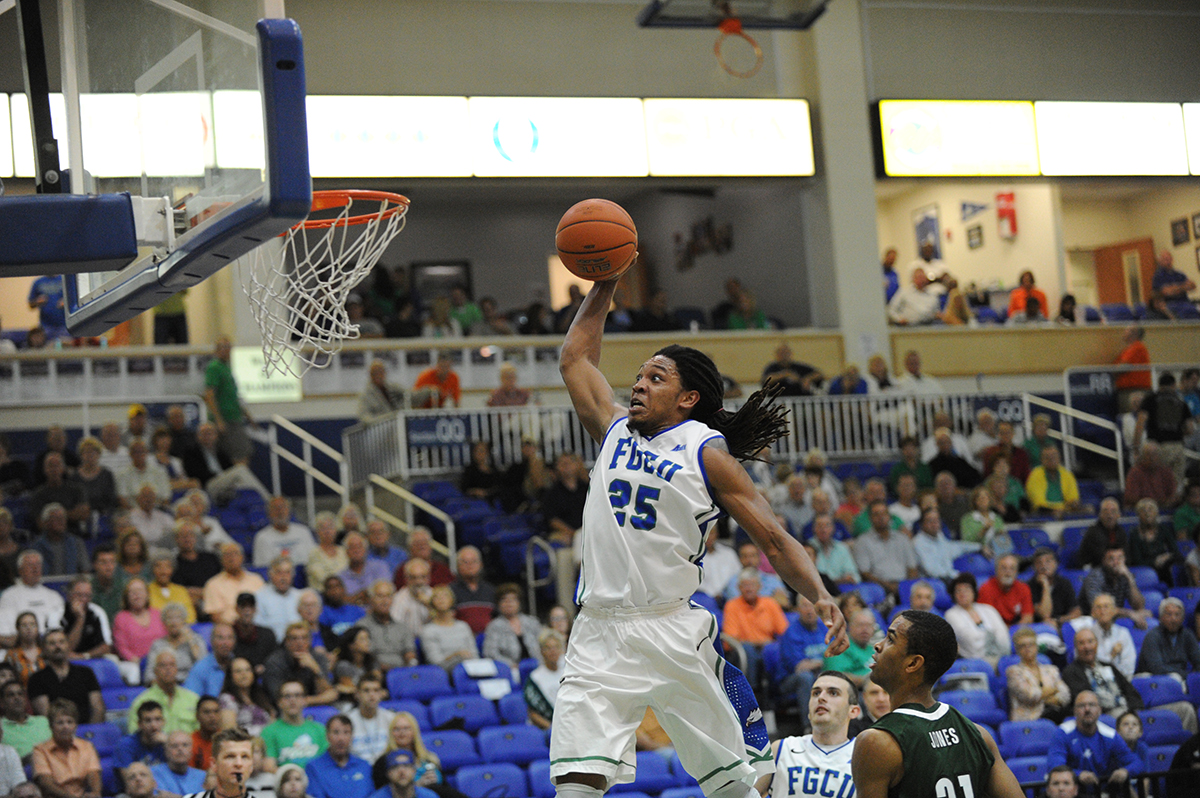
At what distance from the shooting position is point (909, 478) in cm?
1201

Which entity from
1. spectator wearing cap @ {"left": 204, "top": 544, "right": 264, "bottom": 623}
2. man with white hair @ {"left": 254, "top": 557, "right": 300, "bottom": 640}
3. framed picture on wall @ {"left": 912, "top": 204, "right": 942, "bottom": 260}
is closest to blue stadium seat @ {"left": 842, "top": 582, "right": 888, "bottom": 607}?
man with white hair @ {"left": 254, "top": 557, "right": 300, "bottom": 640}

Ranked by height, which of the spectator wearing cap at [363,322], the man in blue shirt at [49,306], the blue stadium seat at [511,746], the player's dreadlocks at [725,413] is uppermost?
the man in blue shirt at [49,306]

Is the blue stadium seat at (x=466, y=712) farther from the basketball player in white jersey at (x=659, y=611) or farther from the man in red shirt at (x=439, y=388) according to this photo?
the man in red shirt at (x=439, y=388)

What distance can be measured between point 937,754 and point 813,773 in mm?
1562

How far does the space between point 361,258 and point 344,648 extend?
3669mm

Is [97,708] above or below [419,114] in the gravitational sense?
below

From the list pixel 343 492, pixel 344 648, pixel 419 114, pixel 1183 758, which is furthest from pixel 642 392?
pixel 419 114

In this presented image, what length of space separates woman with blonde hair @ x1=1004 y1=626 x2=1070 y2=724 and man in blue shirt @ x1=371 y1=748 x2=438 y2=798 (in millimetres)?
3955

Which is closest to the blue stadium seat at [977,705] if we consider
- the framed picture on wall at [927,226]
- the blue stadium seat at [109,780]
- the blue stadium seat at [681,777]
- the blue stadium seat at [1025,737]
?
the blue stadium seat at [1025,737]

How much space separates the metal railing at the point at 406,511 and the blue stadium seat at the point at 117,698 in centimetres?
338

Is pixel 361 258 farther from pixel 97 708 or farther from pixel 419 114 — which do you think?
pixel 419 114

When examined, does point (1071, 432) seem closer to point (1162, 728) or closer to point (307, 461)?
point (1162, 728)

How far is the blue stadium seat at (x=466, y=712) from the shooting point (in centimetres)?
850

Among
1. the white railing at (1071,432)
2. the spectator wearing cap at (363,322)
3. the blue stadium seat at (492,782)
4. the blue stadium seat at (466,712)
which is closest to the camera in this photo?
the blue stadium seat at (492,782)
